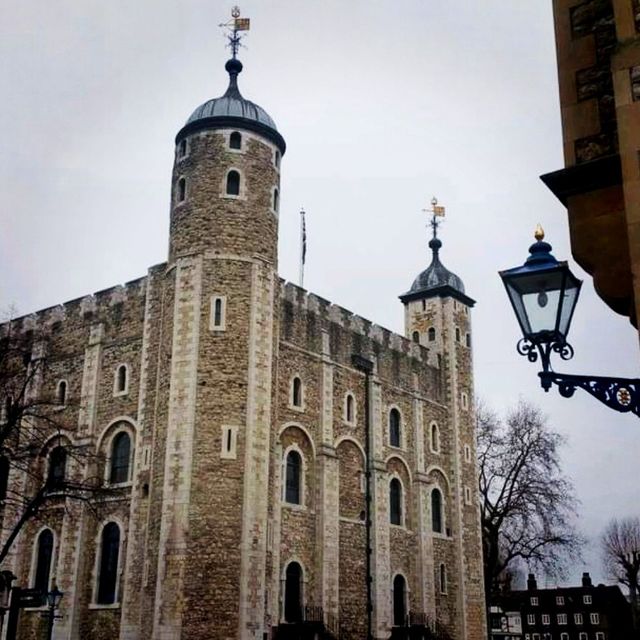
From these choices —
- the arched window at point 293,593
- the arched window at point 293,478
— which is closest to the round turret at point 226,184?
the arched window at point 293,478

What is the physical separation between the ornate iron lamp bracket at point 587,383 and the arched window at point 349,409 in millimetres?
27253

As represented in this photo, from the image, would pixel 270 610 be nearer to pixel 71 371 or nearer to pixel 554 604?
pixel 71 371

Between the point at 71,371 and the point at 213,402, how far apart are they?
7966 millimetres

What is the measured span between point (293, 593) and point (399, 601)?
20.3 feet

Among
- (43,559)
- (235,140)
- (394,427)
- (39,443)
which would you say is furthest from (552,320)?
(394,427)

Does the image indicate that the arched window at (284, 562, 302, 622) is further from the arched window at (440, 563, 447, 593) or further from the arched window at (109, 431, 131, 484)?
the arched window at (440, 563, 447, 593)

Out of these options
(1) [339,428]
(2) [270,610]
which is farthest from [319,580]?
(1) [339,428]

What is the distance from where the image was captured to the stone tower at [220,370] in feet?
81.5

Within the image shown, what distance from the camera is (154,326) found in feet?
Answer: 97.3

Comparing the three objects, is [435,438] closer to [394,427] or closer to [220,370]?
[394,427]

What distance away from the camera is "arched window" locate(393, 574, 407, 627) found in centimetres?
3325

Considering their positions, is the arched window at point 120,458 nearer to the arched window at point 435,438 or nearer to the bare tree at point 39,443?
the bare tree at point 39,443

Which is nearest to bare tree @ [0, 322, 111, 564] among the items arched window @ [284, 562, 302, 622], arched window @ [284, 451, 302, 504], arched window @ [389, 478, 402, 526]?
arched window @ [284, 451, 302, 504]

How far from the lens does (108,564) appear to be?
2864 centimetres
